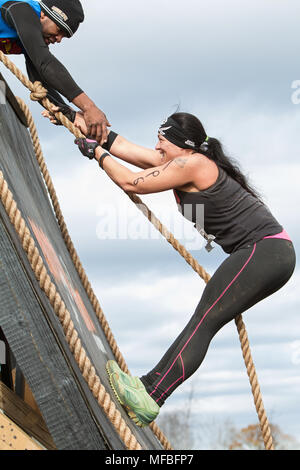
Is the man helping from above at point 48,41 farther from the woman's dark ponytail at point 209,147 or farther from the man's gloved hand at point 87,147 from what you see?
the woman's dark ponytail at point 209,147

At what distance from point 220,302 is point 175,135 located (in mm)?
883

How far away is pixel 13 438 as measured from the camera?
2.61 metres

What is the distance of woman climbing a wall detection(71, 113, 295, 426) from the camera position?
3193 millimetres

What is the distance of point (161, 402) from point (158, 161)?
1.36 meters

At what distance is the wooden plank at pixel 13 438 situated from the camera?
Result: 2600 mm

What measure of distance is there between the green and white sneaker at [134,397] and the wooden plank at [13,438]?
0.56 meters

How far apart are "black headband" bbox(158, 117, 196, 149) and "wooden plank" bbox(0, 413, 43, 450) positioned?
62.4 inches

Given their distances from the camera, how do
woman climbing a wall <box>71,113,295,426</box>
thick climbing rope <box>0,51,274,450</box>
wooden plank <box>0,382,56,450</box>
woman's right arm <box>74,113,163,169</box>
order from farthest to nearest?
woman's right arm <box>74,113,163,169</box>, thick climbing rope <box>0,51,274,450</box>, woman climbing a wall <box>71,113,295,426</box>, wooden plank <box>0,382,56,450</box>

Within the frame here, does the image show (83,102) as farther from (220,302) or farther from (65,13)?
(220,302)

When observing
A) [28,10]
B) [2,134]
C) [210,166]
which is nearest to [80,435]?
[210,166]

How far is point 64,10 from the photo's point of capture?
4105mm

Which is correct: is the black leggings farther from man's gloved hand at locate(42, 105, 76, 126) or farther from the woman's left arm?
man's gloved hand at locate(42, 105, 76, 126)

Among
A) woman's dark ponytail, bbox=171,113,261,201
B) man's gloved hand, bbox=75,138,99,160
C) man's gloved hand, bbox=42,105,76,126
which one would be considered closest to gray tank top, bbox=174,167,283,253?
woman's dark ponytail, bbox=171,113,261,201
